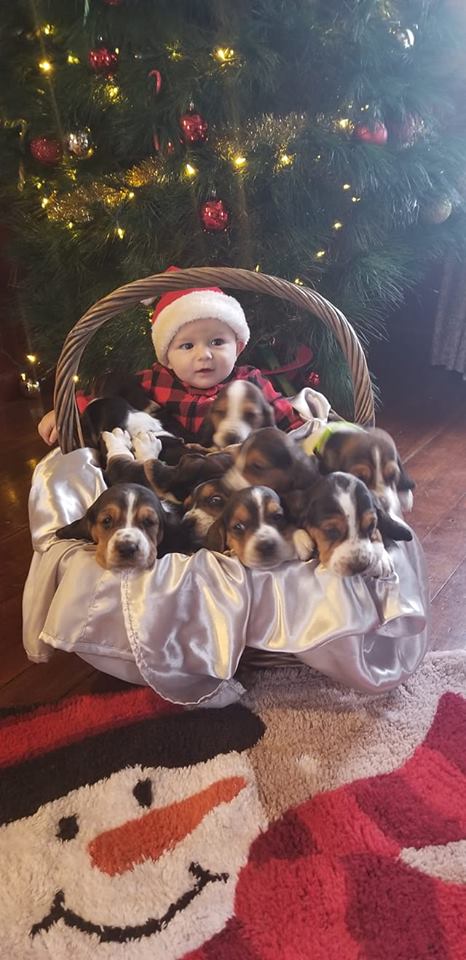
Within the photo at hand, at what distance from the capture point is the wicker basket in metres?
0.94

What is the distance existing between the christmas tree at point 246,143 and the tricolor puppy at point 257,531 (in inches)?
33.9

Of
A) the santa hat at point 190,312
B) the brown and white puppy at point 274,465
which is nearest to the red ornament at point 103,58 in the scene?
the santa hat at point 190,312

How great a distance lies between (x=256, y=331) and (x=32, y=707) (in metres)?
1.04

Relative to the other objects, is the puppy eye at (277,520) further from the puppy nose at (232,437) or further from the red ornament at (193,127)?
the red ornament at (193,127)

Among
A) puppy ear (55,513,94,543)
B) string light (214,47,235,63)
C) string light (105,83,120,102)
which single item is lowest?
puppy ear (55,513,94,543)

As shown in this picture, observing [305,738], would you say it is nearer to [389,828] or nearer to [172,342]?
[389,828]

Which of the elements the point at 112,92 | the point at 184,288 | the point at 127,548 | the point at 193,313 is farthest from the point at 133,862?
the point at 112,92

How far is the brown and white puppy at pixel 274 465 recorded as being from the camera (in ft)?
2.96

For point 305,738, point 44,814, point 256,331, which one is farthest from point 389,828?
point 256,331

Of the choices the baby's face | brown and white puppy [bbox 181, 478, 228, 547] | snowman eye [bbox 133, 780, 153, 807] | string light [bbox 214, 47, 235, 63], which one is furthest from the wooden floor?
string light [bbox 214, 47, 235, 63]

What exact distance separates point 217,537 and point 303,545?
4.5 inches

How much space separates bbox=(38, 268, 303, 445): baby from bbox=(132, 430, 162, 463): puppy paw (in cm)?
Answer: 13

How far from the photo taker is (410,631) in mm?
Answer: 879

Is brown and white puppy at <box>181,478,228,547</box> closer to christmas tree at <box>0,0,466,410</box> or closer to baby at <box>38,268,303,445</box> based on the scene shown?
baby at <box>38,268,303,445</box>
